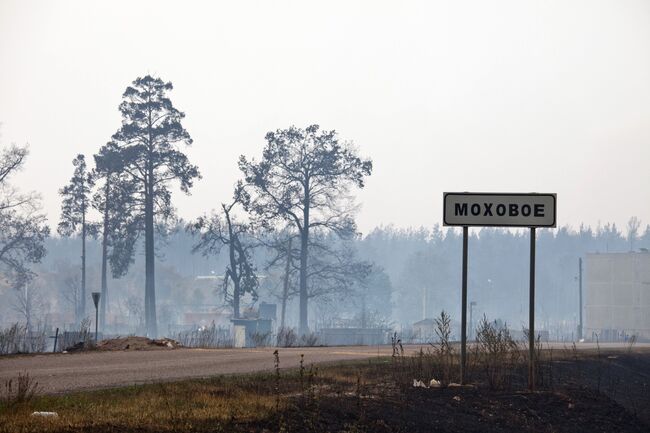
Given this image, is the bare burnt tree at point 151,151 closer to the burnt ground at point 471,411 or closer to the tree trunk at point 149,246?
the tree trunk at point 149,246

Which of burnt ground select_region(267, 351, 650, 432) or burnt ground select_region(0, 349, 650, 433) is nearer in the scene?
burnt ground select_region(0, 349, 650, 433)

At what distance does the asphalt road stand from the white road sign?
5.43 m

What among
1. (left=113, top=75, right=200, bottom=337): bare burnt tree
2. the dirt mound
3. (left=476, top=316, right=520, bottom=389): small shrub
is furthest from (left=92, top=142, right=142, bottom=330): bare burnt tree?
(left=476, top=316, right=520, bottom=389): small shrub

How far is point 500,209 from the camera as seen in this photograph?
55.7ft

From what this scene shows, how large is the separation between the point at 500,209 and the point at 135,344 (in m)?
14.5

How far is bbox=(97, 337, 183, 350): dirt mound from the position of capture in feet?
90.7

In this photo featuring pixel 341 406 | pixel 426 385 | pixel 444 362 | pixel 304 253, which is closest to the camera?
pixel 341 406

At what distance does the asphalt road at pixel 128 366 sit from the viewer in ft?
56.3

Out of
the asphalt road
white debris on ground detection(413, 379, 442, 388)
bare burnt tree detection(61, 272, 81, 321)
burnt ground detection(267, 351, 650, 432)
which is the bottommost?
burnt ground detection(267, 351, 650, 432)

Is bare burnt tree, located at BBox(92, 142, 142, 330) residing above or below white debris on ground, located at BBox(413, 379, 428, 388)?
above

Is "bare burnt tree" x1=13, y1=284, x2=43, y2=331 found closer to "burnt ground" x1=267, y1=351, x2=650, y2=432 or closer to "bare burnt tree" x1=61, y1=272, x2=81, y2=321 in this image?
"bare burnt tree" x1=61, y1=272, x2=81, y2=321

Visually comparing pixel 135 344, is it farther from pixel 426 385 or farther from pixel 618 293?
pixel 618 293

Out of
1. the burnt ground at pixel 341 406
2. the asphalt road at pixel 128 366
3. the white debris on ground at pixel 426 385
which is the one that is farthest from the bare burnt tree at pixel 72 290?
the white debris on ground at pixel 426 385

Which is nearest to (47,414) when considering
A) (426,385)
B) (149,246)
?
(426,385)
